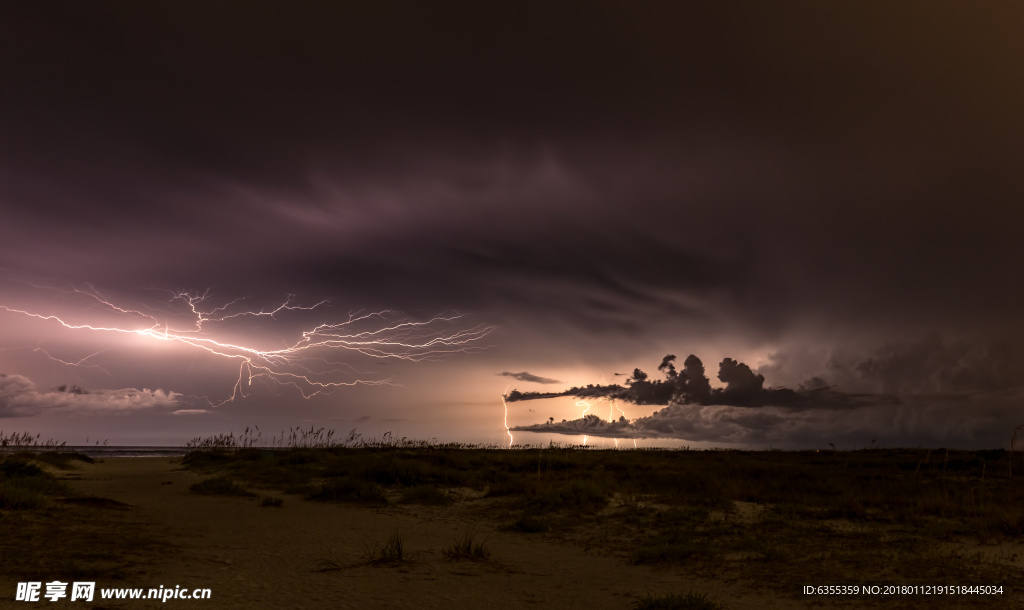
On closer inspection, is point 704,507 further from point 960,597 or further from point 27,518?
point 27,518

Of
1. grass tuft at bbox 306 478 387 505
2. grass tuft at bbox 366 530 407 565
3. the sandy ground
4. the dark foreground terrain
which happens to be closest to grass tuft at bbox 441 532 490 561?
the dark foreground terrain

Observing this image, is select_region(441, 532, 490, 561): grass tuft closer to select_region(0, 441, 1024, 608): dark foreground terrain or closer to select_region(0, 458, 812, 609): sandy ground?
select_region(0, 441, 1024, 608): dark foreground terrain

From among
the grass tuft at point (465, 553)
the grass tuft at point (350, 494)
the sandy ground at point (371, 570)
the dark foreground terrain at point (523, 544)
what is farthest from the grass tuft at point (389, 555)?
the grass tuft at point (350, 494)

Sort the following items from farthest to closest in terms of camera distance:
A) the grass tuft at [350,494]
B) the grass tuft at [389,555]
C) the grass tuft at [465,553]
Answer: the grass tuft at [350,494] < the grass tuft at [465,553] < the grass tuft at [389,555]

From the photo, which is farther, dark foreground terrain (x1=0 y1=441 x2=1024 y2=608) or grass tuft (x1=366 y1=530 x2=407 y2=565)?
grass tuft (x1=366 y1=530 x2=407 y2=565)

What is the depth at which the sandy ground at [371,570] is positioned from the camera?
7.19m

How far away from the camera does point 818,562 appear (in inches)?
371

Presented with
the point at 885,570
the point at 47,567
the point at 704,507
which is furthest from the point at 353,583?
the point at 704,507

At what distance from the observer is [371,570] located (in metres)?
8.76

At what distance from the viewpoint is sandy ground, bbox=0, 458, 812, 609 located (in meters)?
7.19

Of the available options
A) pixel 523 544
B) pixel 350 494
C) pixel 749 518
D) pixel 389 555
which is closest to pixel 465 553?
pixel 389 555

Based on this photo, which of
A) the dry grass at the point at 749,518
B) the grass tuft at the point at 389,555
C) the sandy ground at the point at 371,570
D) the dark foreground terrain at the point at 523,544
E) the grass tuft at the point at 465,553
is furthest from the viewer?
the grass tuft at the point at 465,553

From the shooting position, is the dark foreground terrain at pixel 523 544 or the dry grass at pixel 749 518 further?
the dry grass at pixel 749 518

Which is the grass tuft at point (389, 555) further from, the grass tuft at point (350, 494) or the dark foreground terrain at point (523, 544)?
the grass tuft at point (350, 494)
